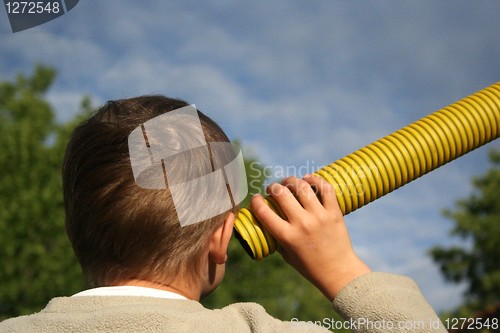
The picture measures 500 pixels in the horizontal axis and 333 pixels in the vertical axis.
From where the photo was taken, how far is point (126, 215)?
195 centimetres

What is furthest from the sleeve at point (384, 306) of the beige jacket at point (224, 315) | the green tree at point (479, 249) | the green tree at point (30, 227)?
the green tree at point (479, 249)

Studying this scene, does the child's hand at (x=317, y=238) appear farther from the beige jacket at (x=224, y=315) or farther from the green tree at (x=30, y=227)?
the green tree at (x=30, y=227)

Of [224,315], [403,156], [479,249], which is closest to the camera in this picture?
[224,315]

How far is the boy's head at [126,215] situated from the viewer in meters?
1.95

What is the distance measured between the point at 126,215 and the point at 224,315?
0.44 metres

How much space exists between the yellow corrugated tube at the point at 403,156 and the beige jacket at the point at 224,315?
1.16 feet

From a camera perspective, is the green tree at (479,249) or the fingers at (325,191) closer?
the fingers at (325,191)

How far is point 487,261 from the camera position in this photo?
1156 inches

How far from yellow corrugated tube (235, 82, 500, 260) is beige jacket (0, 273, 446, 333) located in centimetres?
35

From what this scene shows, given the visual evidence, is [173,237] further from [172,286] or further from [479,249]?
[479,249]

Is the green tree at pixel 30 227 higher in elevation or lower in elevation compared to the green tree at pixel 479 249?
higher

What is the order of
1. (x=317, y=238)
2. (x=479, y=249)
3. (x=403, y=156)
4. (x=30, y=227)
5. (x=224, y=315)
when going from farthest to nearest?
(x=479, y=249) < (x=30, y=227) < (x=403, y=156) < (x=317, y=238) < (x=224, y=315)

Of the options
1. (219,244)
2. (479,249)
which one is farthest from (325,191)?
(479,249)

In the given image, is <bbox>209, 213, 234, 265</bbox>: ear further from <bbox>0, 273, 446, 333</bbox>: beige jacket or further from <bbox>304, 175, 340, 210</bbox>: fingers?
<bbox>304, 175, 340, 210</bbox>: fingers
